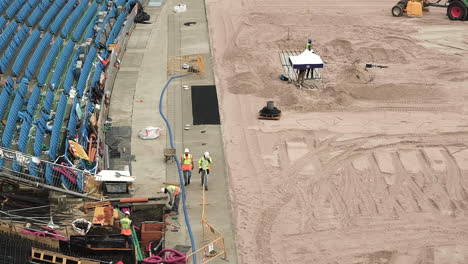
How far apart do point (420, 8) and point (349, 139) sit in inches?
657

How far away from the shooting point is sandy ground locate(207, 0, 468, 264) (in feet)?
78.7

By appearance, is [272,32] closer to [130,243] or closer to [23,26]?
[23,26]

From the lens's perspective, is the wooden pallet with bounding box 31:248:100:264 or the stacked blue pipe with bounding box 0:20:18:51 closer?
the wooden pallet with bounding box 31:248:100:264

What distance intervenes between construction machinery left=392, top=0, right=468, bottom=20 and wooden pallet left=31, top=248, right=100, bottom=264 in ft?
91.8

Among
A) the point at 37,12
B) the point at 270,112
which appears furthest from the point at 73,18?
the point at 270,112

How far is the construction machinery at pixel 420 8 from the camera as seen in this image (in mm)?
43594

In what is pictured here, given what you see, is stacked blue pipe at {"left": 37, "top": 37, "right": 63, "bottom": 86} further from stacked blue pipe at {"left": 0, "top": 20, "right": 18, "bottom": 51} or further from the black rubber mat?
the black rubber mat

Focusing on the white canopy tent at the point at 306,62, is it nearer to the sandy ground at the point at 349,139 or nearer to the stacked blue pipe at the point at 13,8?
the sandy ground at the point at 349,139

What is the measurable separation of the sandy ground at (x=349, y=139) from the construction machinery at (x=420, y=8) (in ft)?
1.92

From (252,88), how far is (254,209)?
9998 millimetres

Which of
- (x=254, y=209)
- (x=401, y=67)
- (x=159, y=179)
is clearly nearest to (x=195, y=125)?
(x=159, y=179)

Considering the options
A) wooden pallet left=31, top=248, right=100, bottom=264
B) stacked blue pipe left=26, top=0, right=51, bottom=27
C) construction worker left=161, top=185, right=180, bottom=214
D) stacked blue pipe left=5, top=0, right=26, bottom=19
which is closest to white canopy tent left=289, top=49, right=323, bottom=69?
construction worker left=161, top=185, right=180, bottom=214

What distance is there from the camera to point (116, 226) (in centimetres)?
2392

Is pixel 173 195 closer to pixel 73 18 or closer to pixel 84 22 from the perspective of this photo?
pixel 84 22
